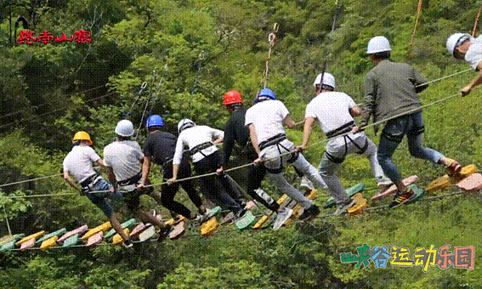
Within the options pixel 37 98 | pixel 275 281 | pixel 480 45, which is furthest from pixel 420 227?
pixel 480 45

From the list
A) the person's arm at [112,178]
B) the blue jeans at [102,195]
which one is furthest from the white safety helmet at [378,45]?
the blue jeans at [102,195]

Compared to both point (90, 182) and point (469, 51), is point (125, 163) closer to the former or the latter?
point (90, 182)

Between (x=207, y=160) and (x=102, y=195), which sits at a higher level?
(x=207, y=160)

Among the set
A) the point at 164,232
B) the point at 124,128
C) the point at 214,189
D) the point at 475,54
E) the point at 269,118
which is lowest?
the point at 164,232

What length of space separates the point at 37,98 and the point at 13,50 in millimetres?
2113

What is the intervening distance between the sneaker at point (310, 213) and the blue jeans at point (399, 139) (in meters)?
1.28

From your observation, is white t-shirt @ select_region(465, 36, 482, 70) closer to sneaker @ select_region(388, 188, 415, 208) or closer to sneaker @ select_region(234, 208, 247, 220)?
sneaker @ select_region(388, 188, 415, 208)

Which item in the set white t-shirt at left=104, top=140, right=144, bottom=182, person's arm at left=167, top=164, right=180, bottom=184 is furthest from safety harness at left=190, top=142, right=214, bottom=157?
white t-shirt at left=104, top=140, right=144, bottom=182

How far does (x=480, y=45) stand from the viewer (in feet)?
28.1

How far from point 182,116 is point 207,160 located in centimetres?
1671

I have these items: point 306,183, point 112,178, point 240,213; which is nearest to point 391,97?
point 306,183

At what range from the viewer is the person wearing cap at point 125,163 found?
39.1 feet

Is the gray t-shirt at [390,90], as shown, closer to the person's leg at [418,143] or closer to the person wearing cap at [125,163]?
the person's leg at [418,143]

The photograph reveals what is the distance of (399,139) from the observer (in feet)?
31.0
